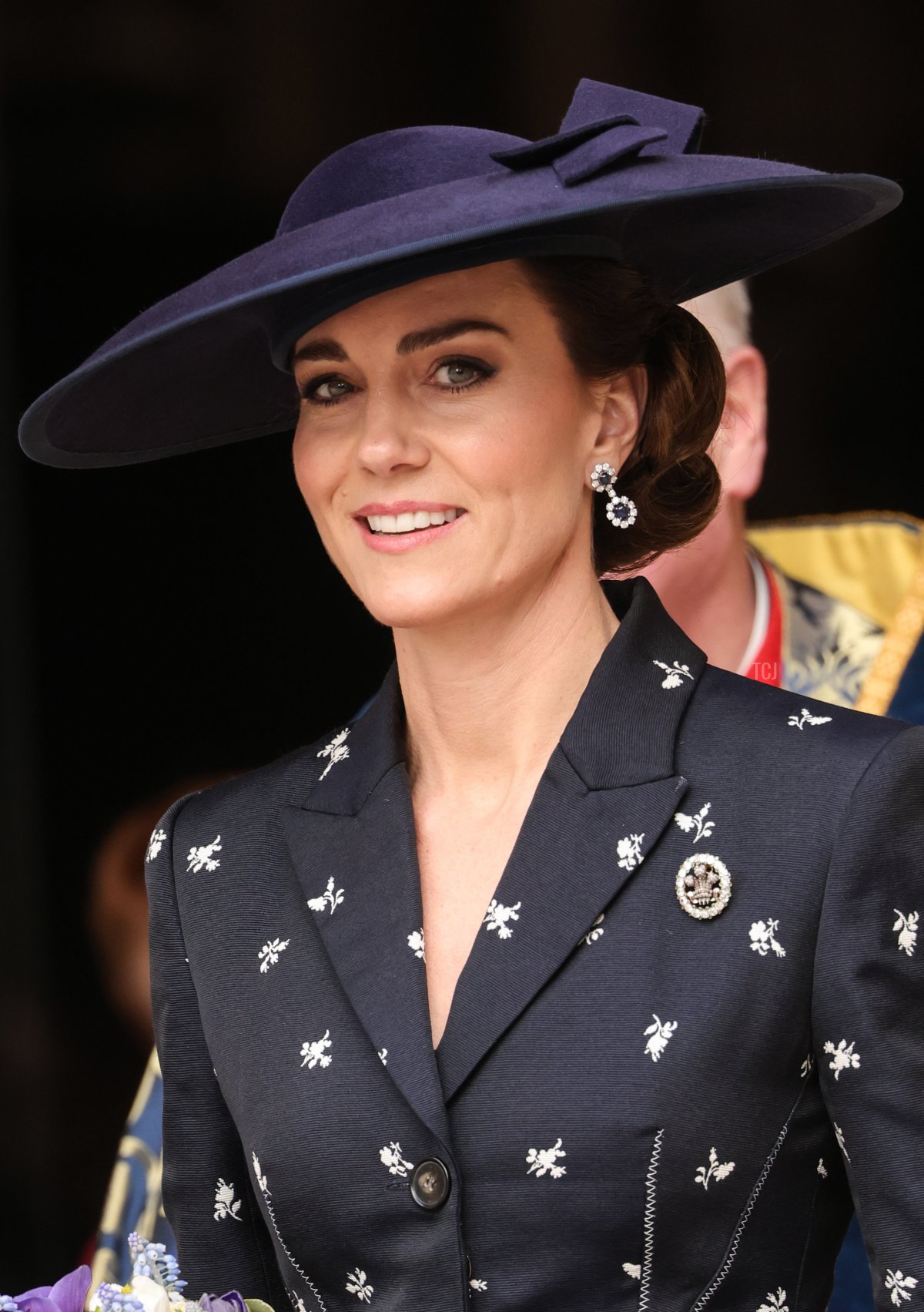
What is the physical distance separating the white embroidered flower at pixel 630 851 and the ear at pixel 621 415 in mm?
410

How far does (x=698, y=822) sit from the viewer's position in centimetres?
178

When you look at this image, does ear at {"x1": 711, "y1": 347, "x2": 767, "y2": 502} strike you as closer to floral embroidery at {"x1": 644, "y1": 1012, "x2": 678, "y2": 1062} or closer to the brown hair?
the brown hair

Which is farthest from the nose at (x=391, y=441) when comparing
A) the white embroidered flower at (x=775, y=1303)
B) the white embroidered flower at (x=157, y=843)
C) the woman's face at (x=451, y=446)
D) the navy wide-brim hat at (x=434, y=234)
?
the white embroidered flower at (x=775, y=1303)

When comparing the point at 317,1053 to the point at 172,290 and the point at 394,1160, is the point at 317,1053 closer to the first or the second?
the point at 394,1160

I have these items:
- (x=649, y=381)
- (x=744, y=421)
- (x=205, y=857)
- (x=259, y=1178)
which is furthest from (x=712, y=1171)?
(x=744, y=421)

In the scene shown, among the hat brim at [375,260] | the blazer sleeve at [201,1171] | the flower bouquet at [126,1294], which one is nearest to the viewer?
the flower bouquet at [126,1294]

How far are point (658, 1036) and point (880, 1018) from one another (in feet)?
0.65

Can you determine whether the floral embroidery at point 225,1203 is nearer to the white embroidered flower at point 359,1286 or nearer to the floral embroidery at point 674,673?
the white embroidered flower at point 359,1286

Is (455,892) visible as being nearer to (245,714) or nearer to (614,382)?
(614,382)

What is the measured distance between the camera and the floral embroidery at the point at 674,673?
6.24 ft

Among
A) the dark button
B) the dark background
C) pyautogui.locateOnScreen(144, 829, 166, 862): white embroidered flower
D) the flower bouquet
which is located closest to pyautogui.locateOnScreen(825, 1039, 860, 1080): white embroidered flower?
the dark button

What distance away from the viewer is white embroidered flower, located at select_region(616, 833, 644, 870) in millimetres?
1768

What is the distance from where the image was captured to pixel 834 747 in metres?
1.76

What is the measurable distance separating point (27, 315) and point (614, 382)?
1.91 metres
